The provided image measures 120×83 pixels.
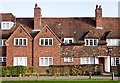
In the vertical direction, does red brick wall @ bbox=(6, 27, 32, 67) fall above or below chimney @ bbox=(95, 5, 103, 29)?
below

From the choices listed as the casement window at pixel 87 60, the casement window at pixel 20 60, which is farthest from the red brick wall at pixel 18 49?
the casement window at pixel 87 60

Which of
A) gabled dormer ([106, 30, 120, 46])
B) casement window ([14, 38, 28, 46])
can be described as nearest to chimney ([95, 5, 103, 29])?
gabled dormer ([106, 30, 120, 46])

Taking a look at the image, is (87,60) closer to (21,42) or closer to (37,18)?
(37,18)

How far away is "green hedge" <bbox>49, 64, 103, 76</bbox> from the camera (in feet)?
157

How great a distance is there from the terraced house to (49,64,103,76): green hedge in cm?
666

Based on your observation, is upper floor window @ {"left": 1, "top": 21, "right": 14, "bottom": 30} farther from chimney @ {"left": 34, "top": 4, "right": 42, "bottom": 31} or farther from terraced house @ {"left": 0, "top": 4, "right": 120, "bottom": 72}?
chimney @ {"left": 34, "top": 4, "right": 42, "bottom": 31}

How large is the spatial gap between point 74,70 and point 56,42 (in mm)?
8478

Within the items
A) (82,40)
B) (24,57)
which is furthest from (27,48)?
(82,40)

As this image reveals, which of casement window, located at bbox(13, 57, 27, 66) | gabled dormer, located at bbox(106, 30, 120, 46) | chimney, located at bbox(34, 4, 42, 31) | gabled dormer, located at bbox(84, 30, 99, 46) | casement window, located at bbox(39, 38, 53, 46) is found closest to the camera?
casement window, located at bbox(13, 57, 27, 66)

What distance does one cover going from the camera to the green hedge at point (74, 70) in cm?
4775

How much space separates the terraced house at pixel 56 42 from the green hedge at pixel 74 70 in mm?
6658

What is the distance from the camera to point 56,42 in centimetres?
5603

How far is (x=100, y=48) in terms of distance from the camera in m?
57.5

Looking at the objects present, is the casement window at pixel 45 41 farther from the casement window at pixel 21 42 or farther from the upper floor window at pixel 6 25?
the upper floor window at pixel 6 25
